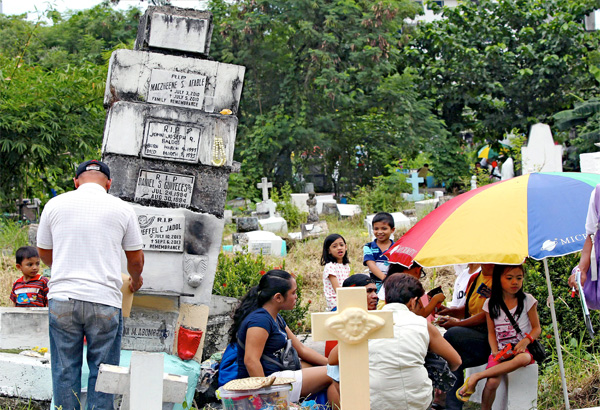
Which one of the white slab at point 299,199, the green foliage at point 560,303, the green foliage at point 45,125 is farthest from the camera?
the white slab at point 299,199

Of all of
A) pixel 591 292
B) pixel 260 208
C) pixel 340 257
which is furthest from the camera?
pixel 260 208

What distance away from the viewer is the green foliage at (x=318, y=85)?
17.1 metres

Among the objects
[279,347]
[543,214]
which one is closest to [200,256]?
[279,347]

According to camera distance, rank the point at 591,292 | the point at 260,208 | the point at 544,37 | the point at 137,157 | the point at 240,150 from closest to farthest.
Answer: the point at 591,292 < the point at 137,157 < the point at 260,208 < the point at 240,150 < the point at 544,37

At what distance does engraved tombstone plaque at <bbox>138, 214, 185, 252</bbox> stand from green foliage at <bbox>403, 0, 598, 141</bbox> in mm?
14982

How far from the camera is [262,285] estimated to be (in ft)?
14.9

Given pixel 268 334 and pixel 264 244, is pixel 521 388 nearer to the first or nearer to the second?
pixel 268 334

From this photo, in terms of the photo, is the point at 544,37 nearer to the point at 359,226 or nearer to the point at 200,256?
the point at 359,226

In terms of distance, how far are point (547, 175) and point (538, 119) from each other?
1614 centimetres

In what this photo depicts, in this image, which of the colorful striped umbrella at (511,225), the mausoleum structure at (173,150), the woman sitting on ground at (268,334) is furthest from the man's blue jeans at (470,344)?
the mausoleum structure at (173,150)

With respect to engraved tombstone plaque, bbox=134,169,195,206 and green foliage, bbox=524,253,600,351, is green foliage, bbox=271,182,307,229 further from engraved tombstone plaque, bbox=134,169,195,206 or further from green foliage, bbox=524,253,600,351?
engraved tombstone plaque, bbox=134,169,195,206

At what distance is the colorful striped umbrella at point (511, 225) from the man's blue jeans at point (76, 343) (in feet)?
6.02

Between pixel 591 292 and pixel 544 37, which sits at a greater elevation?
pixel 544 37

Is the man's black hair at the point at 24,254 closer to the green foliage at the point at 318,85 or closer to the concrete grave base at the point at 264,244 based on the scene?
the concrete grave base at the point at 264,244
